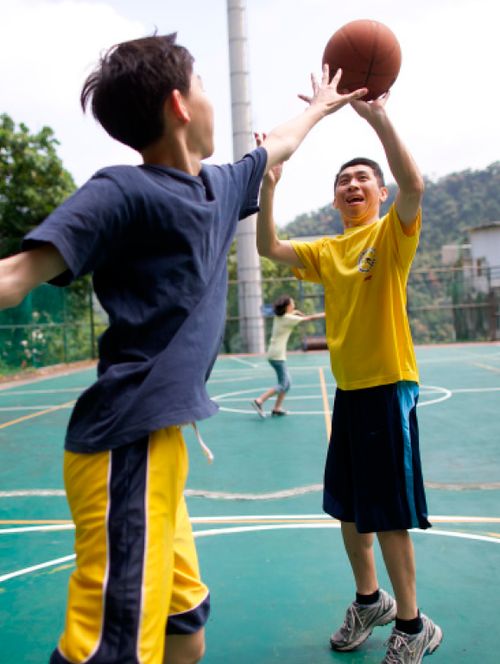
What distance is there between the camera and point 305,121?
2072mm

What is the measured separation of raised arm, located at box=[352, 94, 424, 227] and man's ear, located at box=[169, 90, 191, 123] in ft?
3.06

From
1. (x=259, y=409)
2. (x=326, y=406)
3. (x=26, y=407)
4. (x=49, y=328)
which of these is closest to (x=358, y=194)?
(x=259, y=409)

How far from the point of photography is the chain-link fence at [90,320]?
16.4 metres

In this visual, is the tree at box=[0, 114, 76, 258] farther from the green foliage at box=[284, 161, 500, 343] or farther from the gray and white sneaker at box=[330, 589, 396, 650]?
the green foliage at box=[284, 161, 500, 343]

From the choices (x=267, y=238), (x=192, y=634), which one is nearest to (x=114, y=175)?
(x=192, y=634)

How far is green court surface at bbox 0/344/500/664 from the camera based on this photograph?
2588 mm

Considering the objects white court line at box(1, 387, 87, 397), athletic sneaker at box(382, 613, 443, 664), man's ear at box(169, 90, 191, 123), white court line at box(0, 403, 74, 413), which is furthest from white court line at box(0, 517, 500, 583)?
white court line at box(1, 387, 87, 397)

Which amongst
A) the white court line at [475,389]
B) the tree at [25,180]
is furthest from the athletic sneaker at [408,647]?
the tree at [25,180]

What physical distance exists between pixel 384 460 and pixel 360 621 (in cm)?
64

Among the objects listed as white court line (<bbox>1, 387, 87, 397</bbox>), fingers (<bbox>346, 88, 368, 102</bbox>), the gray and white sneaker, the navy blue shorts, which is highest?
fingers (<bbox>346, 88, 368, 102</bbox>)

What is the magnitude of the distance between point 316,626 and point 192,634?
3.77 feet

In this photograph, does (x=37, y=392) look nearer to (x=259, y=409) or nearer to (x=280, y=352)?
(x=280, y=352)

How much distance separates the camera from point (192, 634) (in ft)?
5.43

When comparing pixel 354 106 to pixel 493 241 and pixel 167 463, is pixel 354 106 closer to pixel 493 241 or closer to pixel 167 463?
pixel 167 463
